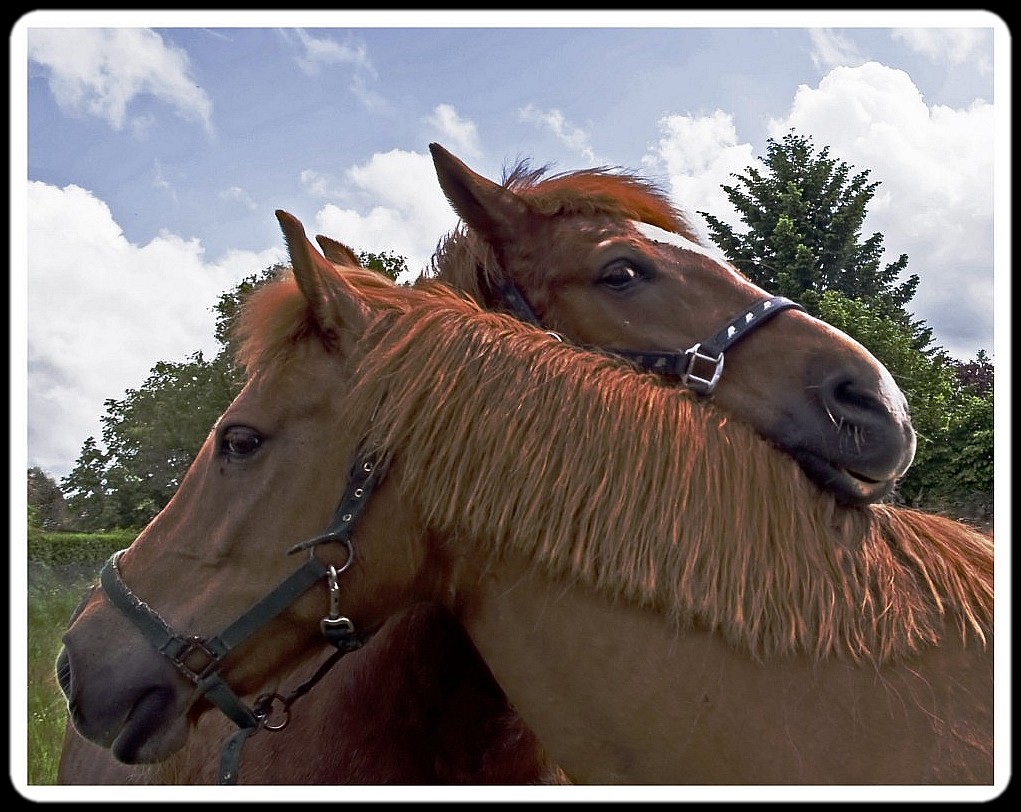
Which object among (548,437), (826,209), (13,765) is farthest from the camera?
(826,209)

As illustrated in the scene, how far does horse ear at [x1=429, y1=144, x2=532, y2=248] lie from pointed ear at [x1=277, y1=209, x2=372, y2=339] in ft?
3.38

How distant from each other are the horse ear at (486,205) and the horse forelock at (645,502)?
3.60 ft

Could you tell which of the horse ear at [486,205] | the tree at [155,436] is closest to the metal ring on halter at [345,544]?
the horse ear at [486,205]

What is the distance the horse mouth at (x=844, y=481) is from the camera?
2.01 meters

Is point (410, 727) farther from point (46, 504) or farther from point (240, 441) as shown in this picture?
point (46, 504)

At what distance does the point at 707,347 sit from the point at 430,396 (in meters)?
0.94

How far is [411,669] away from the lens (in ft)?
8.27

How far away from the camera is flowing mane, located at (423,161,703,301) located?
304 centimetres

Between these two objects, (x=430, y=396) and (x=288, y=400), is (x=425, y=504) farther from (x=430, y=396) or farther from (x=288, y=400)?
(x=288, y=400)

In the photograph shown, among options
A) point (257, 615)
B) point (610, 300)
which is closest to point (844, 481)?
point (610, 300)

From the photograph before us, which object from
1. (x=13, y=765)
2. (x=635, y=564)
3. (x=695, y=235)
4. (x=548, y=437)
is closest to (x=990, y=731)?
(x=635, y=564)

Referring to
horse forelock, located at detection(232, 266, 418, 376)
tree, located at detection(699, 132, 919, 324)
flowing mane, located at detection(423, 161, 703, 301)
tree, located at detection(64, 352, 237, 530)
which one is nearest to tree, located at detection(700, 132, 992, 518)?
tree, located at detection(699, 132, 919, 324)

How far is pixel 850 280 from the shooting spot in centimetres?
1018

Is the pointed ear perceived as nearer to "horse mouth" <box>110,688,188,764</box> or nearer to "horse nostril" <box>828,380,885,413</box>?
"horse mouth" <box>110,688,188,764</box>
